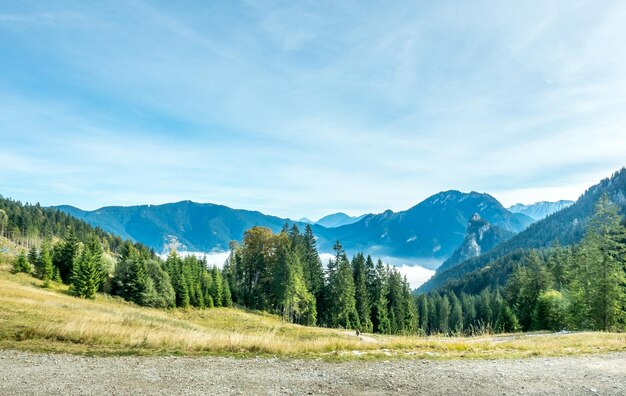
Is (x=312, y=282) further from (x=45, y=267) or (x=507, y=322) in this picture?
(x=45, y=267)

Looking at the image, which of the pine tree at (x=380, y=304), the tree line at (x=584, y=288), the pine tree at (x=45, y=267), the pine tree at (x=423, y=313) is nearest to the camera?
the tree line at (x=584, y=288)

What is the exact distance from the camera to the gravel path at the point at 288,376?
30.3 ft

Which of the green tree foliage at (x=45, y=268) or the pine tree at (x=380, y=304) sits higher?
the green tree foliage at (x=45, y=268)

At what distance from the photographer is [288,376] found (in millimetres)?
10656

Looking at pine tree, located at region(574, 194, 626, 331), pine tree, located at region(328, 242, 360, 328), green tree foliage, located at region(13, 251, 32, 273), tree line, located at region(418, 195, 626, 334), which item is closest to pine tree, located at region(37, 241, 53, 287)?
green tree foliage, located at region(13, 251, 32, 273)

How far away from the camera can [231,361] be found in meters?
12.5

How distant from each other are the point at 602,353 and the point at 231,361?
49.3ft

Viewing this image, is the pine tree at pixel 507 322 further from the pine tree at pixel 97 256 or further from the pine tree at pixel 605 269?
the pine tree at pixel 97 256

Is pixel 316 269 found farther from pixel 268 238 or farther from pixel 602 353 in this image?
pixel 602 353

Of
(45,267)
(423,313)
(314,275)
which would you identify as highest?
(45,267)

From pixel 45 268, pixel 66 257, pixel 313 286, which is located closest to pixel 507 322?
pixel 313 286

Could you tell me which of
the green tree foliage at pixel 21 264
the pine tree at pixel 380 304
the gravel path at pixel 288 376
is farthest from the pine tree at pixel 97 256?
the gravel path at pixel 288 376

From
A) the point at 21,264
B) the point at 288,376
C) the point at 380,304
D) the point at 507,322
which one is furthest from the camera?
the point at 380,304

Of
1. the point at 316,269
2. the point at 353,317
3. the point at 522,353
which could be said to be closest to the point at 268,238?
the point at 316,269
